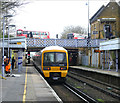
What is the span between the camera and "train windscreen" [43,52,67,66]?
787 inches

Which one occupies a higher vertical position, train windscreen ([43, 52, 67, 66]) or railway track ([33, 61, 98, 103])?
train windscreen ([43, 52, 67, 66])

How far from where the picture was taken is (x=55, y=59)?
20125 mm

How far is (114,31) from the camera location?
4297 cm

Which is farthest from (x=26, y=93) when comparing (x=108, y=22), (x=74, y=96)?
(x=108, y=22)

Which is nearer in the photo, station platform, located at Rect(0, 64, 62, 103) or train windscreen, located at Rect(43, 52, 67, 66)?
station platform, located at Rect(0, 64, 62, 103)

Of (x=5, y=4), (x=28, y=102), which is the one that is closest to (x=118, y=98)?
(x=28, y=102)

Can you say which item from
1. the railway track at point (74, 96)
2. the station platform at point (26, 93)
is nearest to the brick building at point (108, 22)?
the railway track at point (74, 96)

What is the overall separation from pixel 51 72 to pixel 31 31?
26189 mm

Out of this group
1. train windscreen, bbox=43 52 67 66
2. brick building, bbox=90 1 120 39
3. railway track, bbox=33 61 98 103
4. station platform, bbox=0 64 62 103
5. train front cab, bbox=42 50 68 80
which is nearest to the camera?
station platform, bbox=0 64 62 103

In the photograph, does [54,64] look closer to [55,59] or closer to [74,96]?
[55,59]

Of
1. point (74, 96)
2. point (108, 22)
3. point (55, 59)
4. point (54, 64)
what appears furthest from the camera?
point (108, 22)

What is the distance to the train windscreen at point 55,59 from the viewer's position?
1998 centimetres

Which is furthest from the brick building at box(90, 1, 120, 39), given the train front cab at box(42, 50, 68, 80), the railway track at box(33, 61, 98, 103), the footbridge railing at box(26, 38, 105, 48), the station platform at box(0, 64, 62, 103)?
the station platform at box(0, 64, 62, 103)

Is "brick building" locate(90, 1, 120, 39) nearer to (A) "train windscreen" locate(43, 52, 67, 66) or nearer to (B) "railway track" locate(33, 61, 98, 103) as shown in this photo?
(A) "train windscreen" locate(43, 52, 67, 66)
